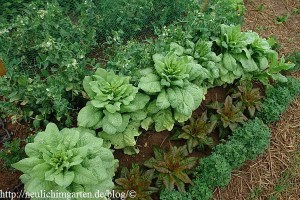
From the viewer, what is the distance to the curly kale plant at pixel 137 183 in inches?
103

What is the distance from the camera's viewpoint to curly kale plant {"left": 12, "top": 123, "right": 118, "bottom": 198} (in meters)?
2.20

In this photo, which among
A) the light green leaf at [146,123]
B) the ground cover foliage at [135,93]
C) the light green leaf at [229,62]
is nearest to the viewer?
the ground cover foliage at [135,93]

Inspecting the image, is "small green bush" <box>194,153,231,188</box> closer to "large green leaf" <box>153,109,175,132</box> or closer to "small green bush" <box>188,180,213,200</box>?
"small green bush" <box>188,180,213,200</box>

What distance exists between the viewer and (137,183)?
263 centimetres

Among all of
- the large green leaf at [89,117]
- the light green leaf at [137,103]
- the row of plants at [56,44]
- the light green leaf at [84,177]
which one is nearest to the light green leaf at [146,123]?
the light green leaf at [137,103]

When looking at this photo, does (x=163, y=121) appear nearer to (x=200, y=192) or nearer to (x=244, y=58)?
(x=200, y=192)

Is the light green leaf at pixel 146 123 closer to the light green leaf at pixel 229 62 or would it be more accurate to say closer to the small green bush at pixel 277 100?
the light green leaf at pixel 229 62

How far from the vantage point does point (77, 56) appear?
9.45ft

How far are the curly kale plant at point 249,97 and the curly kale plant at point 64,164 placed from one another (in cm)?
162

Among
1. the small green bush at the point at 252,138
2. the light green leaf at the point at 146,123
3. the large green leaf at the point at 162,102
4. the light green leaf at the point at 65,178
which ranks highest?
the large green leaf at the point at 162,102

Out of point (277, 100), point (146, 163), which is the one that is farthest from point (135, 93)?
point (277, 100)

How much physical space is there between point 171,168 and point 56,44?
1475mm

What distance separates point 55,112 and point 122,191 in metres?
0.93

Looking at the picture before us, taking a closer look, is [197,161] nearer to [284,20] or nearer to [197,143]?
[197,143]
